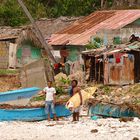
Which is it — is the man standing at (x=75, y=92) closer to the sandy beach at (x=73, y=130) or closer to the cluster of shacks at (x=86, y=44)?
the sandy beach at (x=73, y=130)

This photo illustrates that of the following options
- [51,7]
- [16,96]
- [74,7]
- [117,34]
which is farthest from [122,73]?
[51,7]

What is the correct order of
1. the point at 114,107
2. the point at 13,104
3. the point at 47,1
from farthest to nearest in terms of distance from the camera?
the point at 47,1, the point at 13,104, the point at 114,107

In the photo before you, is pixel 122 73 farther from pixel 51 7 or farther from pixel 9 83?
pixel 51 7

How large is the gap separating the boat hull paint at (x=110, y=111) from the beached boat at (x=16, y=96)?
2561 mm

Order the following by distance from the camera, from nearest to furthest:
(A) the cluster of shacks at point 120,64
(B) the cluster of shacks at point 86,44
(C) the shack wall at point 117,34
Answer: (A) the cluster of shacks at point 120,64, (B) the cluster of shacks at point 86,44, (C) the shack wall at point 117,34

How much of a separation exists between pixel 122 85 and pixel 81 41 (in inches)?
272

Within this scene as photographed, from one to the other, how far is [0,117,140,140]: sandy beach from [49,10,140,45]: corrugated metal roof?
1535 centimetres

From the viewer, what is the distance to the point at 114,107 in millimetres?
19750

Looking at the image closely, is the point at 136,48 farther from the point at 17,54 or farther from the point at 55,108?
the point at 17,54

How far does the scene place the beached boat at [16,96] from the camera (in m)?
21.0

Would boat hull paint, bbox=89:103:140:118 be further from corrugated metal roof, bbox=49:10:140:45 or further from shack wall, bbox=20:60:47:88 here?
corrugated metal roof, bbox=49:10:140:45

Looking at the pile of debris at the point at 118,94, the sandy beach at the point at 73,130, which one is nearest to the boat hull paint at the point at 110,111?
the pile of debris at the point at 118,94

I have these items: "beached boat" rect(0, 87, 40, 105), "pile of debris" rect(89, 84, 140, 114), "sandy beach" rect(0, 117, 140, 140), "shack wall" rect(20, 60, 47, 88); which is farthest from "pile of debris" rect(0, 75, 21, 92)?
"sandy beach" rect(0, 117, 140, 140)

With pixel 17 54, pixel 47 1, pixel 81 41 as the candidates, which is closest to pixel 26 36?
pixel 17 54
